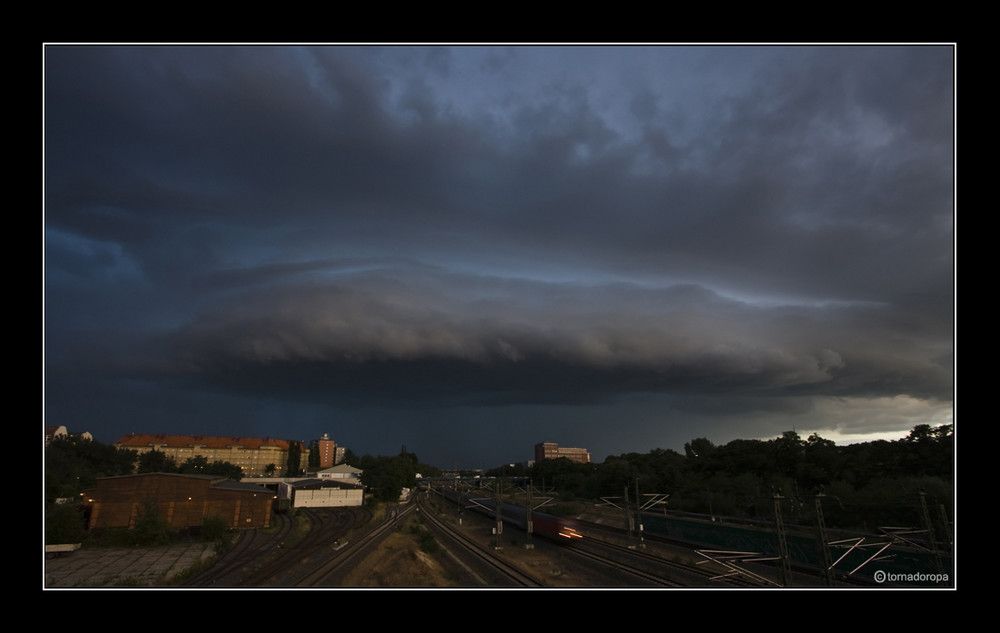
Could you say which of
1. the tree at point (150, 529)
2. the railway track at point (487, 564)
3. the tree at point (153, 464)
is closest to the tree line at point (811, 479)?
the railway track at point (487, 564)


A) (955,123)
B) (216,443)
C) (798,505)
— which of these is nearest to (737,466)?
(798,505)

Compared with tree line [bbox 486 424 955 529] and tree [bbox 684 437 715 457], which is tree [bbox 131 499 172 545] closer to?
tree line [bbox 486 424 955 529]

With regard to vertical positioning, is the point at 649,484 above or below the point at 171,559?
below

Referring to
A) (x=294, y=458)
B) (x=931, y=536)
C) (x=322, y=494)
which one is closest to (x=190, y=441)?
(x=294, y=458)

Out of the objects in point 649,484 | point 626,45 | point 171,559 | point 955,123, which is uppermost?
point 626,45

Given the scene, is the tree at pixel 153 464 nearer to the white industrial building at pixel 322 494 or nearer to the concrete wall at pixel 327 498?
the white industrial building at pixel 322 494

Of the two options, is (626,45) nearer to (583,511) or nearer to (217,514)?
(217,514)
